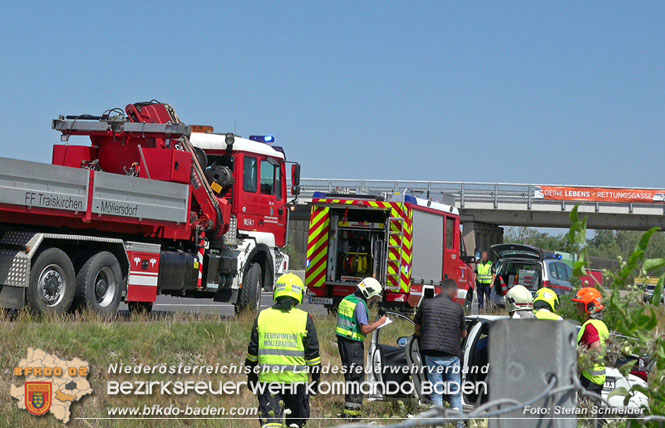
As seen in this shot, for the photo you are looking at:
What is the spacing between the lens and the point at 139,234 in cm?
1421

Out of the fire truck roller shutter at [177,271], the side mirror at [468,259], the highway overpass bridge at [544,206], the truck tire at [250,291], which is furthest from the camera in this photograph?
the highway overpass bridge at [544,206]

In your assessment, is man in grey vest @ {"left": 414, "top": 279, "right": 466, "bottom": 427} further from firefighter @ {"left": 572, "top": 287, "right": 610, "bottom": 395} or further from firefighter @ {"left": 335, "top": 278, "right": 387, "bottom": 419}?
firefighter @ {"left": 572, "top": 287, "right": 610, "bottom": 395}

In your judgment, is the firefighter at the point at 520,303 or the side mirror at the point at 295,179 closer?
the firefighter at the point at 520,303

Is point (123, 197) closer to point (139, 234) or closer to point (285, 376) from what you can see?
point (139, 234)

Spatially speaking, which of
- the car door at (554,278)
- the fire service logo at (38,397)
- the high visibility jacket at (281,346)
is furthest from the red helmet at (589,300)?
the car door at (554,278)

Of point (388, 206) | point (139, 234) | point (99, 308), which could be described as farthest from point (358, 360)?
point (388, 206)

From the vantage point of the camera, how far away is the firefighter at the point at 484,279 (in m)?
24.3

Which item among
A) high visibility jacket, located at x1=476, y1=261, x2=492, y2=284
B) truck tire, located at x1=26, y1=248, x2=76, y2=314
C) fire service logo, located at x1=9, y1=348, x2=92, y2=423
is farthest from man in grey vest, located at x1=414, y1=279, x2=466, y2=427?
high visibility jacket, located at x1=476, y1=261, x2=492, y2=284

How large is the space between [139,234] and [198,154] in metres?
2.00

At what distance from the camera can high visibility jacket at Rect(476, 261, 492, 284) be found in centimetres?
2434

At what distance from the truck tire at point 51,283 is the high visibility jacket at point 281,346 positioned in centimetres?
577

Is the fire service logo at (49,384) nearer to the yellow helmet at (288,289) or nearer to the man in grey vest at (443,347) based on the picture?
the yellow helmet at (288,289)

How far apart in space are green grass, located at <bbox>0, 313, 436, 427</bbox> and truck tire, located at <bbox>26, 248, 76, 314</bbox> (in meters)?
0.39

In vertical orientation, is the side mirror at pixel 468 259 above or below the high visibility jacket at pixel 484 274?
above
